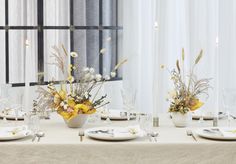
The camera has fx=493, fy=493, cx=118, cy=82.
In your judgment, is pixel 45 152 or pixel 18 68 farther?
pixel 18 68

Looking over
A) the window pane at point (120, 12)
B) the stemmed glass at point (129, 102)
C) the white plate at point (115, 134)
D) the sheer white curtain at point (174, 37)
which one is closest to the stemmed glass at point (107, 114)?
the stemmed glass at point (129, 102)

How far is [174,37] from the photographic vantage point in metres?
4.38

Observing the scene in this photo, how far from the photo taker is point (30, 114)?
230 centimetres

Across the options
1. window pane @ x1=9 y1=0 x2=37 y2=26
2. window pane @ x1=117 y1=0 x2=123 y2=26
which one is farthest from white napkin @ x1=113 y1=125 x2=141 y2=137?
window pane @ x1=117 y1=0 x2=123 y2=26

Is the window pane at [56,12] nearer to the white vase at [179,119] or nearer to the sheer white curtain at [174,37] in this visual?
the sheer white curtain at [174,37]

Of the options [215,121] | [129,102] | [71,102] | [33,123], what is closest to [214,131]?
[215,121]

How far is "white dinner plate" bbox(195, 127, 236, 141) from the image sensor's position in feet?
6.84

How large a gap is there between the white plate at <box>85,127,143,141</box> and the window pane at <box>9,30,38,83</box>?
2053 mm

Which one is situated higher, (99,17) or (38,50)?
(99,17)

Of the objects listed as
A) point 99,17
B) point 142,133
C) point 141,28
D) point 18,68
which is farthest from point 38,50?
point 142,133

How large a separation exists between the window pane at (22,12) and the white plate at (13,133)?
2.00 m

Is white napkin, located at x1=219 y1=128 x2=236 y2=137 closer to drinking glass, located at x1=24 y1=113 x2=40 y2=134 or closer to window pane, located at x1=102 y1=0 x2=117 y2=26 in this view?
drinking glass, located at x1=24 y1=113 x2=40 y2=134

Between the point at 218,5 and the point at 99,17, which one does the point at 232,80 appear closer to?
the point at 218,5

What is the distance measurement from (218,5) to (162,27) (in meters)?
0.52
